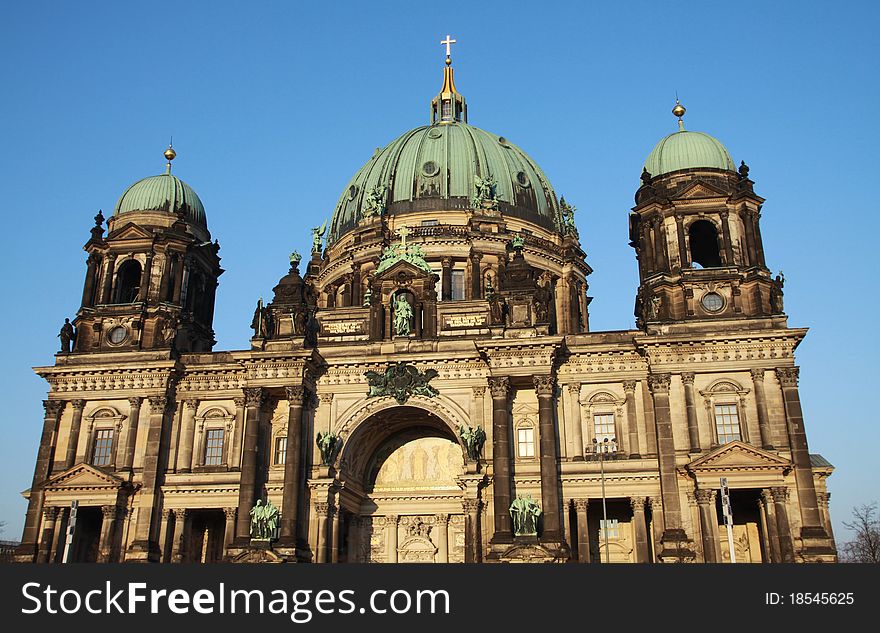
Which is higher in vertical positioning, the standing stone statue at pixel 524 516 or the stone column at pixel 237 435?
the stone column at pixel 237 435

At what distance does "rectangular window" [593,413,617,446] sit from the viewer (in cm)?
4426

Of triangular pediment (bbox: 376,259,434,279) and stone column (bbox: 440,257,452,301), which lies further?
stone column (bbox: 440,257,452,301)

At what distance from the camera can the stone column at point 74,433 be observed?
155ft

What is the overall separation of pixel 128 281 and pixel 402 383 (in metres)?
19.9

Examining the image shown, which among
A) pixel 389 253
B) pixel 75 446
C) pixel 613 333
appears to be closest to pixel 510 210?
pixel 389 253

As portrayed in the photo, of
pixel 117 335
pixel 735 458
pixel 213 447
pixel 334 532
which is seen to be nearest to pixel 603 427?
pixel 735 458

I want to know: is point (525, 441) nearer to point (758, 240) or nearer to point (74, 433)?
point (758, 240)

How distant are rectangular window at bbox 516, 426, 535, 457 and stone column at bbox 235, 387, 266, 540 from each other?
1354 centimetres

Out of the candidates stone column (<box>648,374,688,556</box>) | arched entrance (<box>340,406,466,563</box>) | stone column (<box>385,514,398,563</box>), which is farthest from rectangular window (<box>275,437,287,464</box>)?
stone column (<box>648,374,688,556</box>)

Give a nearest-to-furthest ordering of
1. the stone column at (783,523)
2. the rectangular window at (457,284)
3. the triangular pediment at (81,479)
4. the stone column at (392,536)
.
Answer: the stone column at (783,523)
the triangular pediment at (81,479)
the stone column at (392,536)
the rectangular window at (457,284)

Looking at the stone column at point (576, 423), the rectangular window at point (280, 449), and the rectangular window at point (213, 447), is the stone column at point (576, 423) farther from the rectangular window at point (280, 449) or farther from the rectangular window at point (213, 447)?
the rectangular window at point (213, 447)

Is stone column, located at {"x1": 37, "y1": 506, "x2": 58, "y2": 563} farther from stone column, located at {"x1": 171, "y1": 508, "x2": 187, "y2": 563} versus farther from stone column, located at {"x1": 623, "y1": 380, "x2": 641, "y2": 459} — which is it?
stone column, located at {"x1": 623, "y1": 380, "x2": 641, "y2": 459}

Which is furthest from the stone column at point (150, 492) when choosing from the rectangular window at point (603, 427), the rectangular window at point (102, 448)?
the rectangular window at point (603, 427)

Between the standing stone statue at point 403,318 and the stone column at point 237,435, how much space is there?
9262mm
